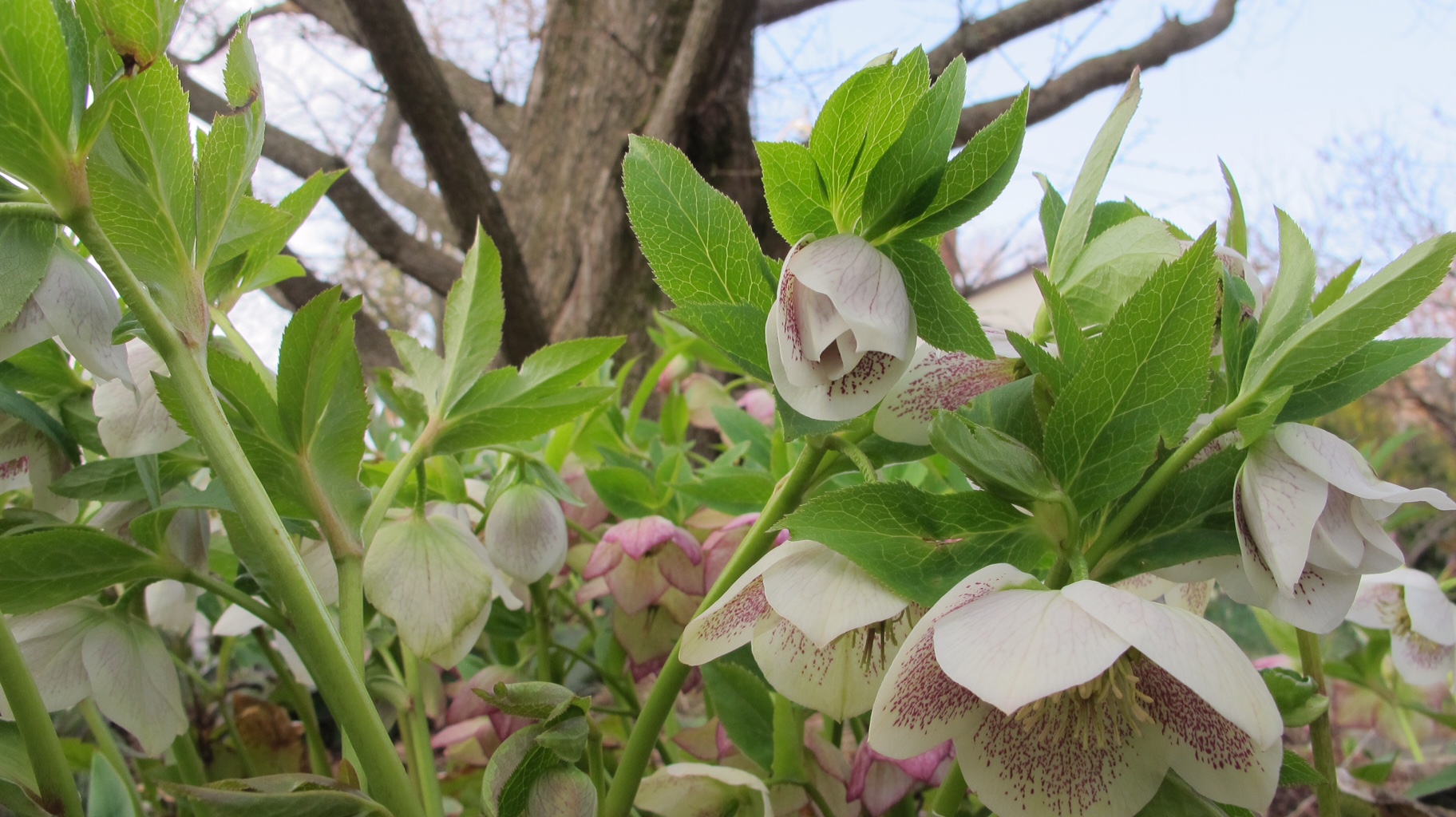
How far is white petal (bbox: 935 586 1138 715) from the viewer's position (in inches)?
8.8

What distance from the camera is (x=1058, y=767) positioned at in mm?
288

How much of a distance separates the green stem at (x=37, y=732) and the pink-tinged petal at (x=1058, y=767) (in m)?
0.29

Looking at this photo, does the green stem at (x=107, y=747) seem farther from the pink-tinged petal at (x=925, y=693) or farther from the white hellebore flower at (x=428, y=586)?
the pink-tinged petal at (x=925, y=693)

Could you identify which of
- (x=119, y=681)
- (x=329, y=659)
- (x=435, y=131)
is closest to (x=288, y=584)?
(x=329, y=659)

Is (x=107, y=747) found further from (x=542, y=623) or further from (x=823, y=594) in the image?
(x=823, y=594)

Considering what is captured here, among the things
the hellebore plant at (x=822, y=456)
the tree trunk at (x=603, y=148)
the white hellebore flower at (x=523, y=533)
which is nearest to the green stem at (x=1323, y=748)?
the hellebore plant at (x=822, y=456)

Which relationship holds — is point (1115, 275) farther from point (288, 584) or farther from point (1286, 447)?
point (288, 584)

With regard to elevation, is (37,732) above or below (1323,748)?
above

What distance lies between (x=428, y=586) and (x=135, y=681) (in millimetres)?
130

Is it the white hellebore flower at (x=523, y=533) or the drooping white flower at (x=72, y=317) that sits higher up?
the drooping white flower at (x=72, y=317)

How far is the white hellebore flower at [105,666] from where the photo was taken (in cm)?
36

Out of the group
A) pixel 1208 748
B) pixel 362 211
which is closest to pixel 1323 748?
pixel 1208 748

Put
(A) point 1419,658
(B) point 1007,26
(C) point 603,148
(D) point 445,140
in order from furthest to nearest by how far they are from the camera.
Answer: (B) point 1007,26 < (C) point 603,148 < (D) point 445,140 < (A) point 1419,658

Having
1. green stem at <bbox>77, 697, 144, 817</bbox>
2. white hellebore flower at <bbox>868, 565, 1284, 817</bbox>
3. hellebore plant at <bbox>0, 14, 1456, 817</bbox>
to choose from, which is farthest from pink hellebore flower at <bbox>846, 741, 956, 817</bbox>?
green stem at <bbox>77, 697, 144, 817</bbox>
